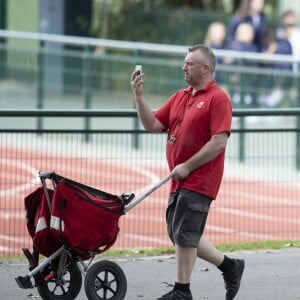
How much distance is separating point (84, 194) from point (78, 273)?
0.64m

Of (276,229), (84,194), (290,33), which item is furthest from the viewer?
(290,33)

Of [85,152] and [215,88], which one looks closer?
[215,88]

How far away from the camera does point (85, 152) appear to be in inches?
486

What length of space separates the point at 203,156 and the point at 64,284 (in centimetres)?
126

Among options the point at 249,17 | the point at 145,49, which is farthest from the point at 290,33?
the point at 145,49

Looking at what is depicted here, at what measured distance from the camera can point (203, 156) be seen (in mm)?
8172

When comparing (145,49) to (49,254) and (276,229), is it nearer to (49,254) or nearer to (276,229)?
(276,229)

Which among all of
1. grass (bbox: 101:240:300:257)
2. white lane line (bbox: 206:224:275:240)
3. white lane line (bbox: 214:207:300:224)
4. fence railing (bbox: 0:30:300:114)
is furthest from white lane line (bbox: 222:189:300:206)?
fence railing (bbox: 0:30:300:114)

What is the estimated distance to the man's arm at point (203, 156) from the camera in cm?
818

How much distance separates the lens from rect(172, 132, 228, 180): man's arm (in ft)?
26.8

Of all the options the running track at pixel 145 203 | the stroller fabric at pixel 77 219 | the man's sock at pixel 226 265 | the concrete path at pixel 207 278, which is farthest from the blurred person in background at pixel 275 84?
the stroller fabric at pixel 77 219

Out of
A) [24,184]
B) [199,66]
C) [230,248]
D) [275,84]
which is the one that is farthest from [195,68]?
[275,84]

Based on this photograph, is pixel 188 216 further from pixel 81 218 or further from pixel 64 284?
pixel 64 284

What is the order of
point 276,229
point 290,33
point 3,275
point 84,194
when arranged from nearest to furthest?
point 84,194 → point 3,275 → point 276,229 → point 290,33
